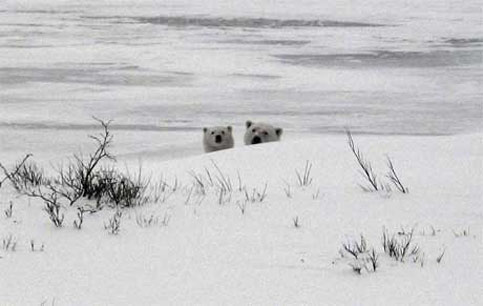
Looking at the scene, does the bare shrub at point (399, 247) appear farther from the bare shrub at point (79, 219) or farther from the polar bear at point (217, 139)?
→ the polar bear at point (217, 139)

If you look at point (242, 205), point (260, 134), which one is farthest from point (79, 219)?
point (260, 134)

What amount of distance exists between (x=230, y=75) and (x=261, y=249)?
510 inches

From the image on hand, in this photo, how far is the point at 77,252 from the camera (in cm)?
423

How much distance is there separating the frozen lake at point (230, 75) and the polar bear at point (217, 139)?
671 mm

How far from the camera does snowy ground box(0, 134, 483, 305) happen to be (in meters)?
3.66

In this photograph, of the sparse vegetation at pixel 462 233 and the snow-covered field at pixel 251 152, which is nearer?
the snow-covered field at pixel 251 152

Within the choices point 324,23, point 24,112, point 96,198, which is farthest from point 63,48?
point 96,198

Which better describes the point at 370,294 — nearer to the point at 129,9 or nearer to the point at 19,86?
the point at 19,86

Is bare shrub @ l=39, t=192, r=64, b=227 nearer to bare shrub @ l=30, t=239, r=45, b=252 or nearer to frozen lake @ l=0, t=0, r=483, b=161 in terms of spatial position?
bare shrub @ l=30, t=239, r=45, b=252

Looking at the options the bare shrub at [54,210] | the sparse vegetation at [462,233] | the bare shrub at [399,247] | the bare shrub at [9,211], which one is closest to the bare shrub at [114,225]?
the bare shrub at [54,210]

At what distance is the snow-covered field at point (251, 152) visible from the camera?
384cm

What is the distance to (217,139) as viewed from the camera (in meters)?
10.4

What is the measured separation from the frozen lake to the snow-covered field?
57mm

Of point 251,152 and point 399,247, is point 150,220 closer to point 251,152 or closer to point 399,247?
point 399,247
